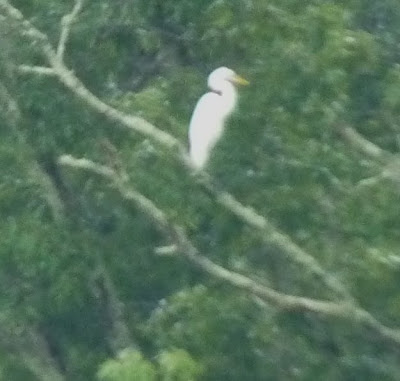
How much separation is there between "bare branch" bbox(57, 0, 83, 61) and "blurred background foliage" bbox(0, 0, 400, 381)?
41 cm

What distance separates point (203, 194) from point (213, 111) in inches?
28.0

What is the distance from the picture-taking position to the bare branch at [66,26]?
309 inches

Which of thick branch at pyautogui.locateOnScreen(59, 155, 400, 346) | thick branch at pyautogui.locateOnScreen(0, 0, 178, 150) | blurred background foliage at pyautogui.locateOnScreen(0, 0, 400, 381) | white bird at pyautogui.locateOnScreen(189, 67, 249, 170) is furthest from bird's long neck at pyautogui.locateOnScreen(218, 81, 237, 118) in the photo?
thick branch at pyautogui.locateOnScreen(59, 155, 400, 346)

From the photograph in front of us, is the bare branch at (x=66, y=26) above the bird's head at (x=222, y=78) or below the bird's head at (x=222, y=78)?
above

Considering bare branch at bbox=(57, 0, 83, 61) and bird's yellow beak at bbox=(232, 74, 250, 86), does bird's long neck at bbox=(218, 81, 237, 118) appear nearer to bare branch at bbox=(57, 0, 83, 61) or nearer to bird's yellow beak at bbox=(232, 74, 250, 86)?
bird's yellow beak at bbox=(232, 74, 250, 86)

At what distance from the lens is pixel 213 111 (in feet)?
28.2

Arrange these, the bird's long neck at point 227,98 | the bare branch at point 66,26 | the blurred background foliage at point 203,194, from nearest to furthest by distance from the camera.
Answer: the blurred background foliage at point 203,194, the bare branch at point 66,26, the bird's long neck at point 227,98

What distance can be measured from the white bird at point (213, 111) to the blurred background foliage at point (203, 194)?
10cm

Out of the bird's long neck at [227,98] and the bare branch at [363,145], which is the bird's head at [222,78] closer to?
the bird's long neck at [227,98]

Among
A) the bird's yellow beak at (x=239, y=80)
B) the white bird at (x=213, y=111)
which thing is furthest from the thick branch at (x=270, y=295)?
the bird's yellow beak at (x=239, y=80)

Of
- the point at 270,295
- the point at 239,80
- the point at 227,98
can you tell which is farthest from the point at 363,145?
the point at 227,98

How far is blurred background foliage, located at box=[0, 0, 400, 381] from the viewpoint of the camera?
7.45 metres

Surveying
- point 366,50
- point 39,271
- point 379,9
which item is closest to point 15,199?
point 39,271

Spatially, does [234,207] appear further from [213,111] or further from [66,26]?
[213,111]
